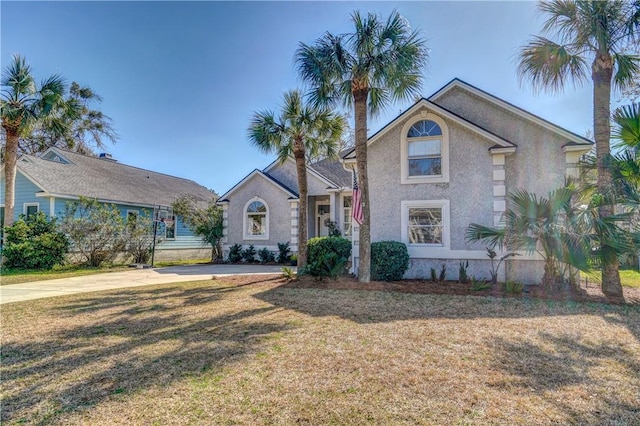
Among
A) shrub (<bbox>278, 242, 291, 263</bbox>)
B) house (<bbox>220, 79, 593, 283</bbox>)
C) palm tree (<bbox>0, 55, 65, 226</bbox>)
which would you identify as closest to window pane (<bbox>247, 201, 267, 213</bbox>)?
shrub (<bbox>278, 242, 291, 263</bbox>)

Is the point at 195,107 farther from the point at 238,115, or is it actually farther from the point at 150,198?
the point at 150,198

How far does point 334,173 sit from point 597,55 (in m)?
13.8

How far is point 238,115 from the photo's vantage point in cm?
1706

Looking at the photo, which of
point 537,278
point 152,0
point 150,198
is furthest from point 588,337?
point 150,198

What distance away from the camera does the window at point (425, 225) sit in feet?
38.1

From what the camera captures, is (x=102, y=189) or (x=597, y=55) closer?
(x=597, y=55)

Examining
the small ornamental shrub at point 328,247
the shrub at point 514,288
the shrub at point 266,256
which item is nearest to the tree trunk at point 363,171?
the small ornamental shrub at point 328,247

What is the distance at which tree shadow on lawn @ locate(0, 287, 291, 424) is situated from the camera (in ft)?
12.1

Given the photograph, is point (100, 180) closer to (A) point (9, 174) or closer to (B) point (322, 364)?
(A) point (9, 174)

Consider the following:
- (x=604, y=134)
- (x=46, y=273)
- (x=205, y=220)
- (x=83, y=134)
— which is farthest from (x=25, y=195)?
(x=604, y=134)

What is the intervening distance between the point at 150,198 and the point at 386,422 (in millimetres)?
23209

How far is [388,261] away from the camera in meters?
11.0

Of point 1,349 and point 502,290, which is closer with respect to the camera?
point 1,349

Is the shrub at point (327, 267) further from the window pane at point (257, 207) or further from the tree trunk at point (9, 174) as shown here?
the tree trunk at point (9, 174)
